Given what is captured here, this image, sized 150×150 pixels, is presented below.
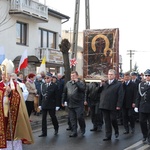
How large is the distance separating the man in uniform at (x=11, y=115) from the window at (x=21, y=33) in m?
21.2

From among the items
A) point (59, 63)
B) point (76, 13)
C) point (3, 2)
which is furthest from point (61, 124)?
point (59, 63)

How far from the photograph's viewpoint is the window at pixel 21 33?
2745 cm

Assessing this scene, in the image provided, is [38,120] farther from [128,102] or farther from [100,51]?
[100,51]

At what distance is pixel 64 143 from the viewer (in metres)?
9.81

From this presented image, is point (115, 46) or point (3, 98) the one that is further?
point (115, 46)

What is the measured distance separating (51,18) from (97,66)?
637 inches

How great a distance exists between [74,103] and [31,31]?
61.0 ft

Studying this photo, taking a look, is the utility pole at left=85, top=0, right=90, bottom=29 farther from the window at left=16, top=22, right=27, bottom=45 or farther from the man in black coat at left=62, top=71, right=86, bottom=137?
the man in black coat at left=62, top=71, right=86, bottom=137

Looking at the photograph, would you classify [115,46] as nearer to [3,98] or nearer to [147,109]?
[147,109]

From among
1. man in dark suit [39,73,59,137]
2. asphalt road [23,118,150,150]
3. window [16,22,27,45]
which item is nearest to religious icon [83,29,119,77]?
asphalt road [23,118,150,150]

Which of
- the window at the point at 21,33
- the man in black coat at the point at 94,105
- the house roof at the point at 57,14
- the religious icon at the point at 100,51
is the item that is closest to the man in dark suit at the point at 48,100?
the man in black coat at the point at 94,105

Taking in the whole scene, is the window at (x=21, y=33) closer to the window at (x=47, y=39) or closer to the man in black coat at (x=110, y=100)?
the window at (x=47, y=39)

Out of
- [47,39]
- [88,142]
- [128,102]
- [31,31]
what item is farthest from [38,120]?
[47,39]

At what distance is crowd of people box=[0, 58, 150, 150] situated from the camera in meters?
6.49
